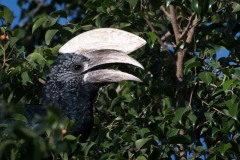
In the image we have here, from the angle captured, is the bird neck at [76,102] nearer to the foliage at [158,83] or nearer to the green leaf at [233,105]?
the foliage at [158,83]

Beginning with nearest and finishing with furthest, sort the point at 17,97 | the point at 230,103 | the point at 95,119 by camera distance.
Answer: the point at 230,103 < the point at 17,97 < the point at 95,119

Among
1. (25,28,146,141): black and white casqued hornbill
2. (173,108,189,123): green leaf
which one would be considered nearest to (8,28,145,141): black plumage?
(25,28,146,141): black and white casqued hornbill

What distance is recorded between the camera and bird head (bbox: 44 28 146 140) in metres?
3.85

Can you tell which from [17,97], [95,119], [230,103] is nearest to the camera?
[230,103]

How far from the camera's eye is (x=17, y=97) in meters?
3.84

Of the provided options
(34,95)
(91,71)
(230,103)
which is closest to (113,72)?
(91,71)

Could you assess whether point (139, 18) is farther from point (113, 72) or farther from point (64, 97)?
point (64, 97)

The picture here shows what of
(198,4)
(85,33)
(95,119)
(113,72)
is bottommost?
(95,119)

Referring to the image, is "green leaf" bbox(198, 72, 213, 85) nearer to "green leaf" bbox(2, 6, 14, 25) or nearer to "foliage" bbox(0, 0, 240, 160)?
"foliage" bbox(0, 0, 240, 160)

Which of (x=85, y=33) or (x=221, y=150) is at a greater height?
(x=85, y=33)

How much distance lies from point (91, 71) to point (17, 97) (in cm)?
55

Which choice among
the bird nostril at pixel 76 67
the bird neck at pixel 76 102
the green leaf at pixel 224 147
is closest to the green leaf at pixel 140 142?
the green leaf at pixel 224 147

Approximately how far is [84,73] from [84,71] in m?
0.02

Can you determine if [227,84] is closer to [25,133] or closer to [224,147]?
[224,147]
